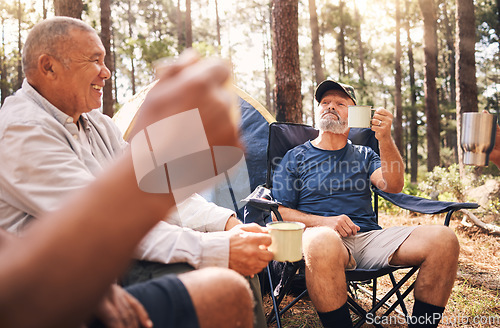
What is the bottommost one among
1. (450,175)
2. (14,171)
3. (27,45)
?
(450,175)

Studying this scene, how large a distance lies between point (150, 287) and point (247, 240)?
48 cm

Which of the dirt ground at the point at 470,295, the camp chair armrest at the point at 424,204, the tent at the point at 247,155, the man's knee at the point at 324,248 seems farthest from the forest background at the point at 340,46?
the man's knee at the point at 324,248

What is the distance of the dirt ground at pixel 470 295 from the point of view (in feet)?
7.38

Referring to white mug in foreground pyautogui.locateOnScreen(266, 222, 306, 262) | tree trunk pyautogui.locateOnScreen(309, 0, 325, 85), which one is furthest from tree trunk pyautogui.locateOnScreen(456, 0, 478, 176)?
white mug in foreground pyautogui.locateOnScreen(266, 222, 306, 262)

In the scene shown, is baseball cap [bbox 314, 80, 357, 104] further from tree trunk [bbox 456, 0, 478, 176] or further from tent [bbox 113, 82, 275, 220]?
tree trunk [bbox 456, 0, 478, 176]

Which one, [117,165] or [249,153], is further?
[249,153]

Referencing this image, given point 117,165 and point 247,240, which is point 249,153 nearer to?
point 247,240

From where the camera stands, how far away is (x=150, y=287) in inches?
33.4

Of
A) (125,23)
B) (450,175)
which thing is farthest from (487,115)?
(125,23)

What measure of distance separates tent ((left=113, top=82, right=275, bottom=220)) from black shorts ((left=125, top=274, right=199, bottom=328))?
2.12m

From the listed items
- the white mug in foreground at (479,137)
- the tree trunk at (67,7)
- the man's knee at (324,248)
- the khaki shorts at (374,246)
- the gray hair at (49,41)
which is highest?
the tree trunk at (67,7)

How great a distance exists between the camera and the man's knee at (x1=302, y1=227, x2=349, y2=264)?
173 centimetres

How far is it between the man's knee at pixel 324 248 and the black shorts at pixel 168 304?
3.42 ft

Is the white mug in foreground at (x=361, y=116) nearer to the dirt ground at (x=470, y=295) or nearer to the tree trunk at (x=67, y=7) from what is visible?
the dirt ground at (x=470, y=295)
